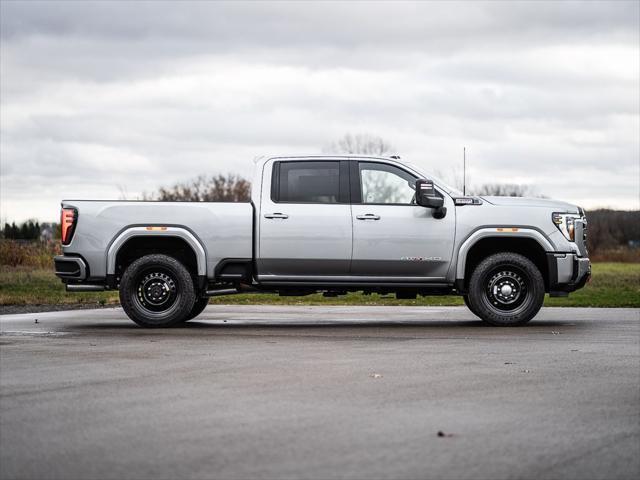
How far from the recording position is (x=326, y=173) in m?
13.9

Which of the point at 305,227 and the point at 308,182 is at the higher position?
the point at 308,182

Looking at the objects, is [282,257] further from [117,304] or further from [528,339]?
[117,304]

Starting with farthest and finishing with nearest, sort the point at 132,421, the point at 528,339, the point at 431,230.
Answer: the point at 431,230
the point at 528,339
the point at 132,421

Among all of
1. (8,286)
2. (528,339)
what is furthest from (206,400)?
(8,286)

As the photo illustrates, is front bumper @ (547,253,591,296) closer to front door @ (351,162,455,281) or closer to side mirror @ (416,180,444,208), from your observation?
front door @ (351,162,455,281)

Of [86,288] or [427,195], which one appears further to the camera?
[86,288]

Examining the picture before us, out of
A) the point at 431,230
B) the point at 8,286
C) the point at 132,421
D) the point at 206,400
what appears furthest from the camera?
the point at 8,286

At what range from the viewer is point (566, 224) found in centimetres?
1385

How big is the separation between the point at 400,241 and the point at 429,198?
2.25 ft

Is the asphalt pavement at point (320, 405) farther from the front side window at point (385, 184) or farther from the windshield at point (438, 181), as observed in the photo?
the windshield at point (438, 181)

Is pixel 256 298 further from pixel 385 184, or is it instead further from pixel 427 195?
pixel 427 195

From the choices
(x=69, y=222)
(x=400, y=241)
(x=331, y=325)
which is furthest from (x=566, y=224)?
(x=69, y=222)

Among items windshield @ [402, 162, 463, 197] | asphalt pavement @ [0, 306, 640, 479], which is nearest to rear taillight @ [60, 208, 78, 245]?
asphalt pavement @ [0, 306, 640, 479]

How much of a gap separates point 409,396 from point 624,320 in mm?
8342
